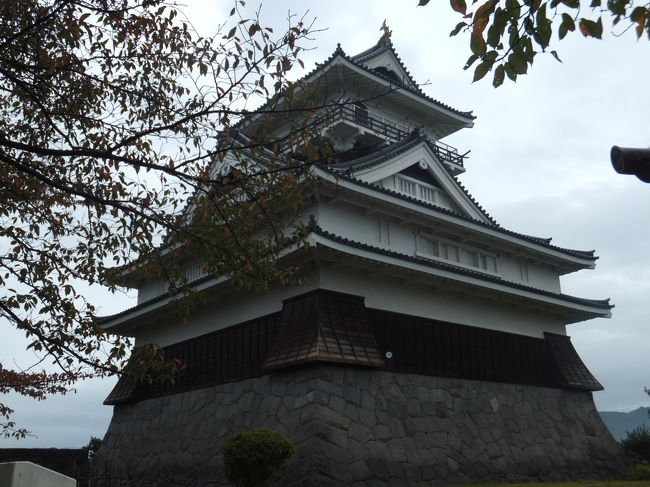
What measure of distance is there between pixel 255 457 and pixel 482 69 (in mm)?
8841

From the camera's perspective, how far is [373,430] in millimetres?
13625

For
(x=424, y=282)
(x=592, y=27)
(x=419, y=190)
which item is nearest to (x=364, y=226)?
(x=424, y=282)

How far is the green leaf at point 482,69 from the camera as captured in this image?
14.5 feet

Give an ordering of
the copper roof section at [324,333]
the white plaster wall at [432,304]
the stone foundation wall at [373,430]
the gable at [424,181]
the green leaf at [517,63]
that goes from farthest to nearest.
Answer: the gable at [424,181]
the white plaster wall at [432,304]
the copper roof section at [324,333]
the stone foundation wall at [373,430]
the green leaf at [517,63]

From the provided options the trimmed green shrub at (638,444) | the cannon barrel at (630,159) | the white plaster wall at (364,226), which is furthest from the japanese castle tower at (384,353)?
the cannon barrel at (630,159)

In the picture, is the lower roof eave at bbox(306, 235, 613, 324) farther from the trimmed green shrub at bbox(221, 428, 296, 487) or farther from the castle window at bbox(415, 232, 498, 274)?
the trimmed green shrub at bbox(221, 428, 296, 487)

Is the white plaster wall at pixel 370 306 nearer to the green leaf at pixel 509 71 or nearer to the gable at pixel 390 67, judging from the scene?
the green leaf at pixel 509 71

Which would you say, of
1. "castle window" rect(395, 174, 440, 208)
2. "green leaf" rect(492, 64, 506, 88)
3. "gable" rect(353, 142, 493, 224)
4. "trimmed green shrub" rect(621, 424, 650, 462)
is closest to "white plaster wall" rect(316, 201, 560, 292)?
"gable" rect(353, 142, 493, 224)

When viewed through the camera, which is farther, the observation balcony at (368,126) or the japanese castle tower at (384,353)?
the observation balcony at (368,126)

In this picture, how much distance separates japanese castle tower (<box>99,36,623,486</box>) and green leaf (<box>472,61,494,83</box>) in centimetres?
708

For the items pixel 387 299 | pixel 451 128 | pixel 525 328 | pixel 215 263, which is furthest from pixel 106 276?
pixel 451 128

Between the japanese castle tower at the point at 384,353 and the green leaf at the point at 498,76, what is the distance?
701cm

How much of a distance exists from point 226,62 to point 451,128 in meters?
19.6

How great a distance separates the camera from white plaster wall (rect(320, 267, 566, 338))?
1504cm
